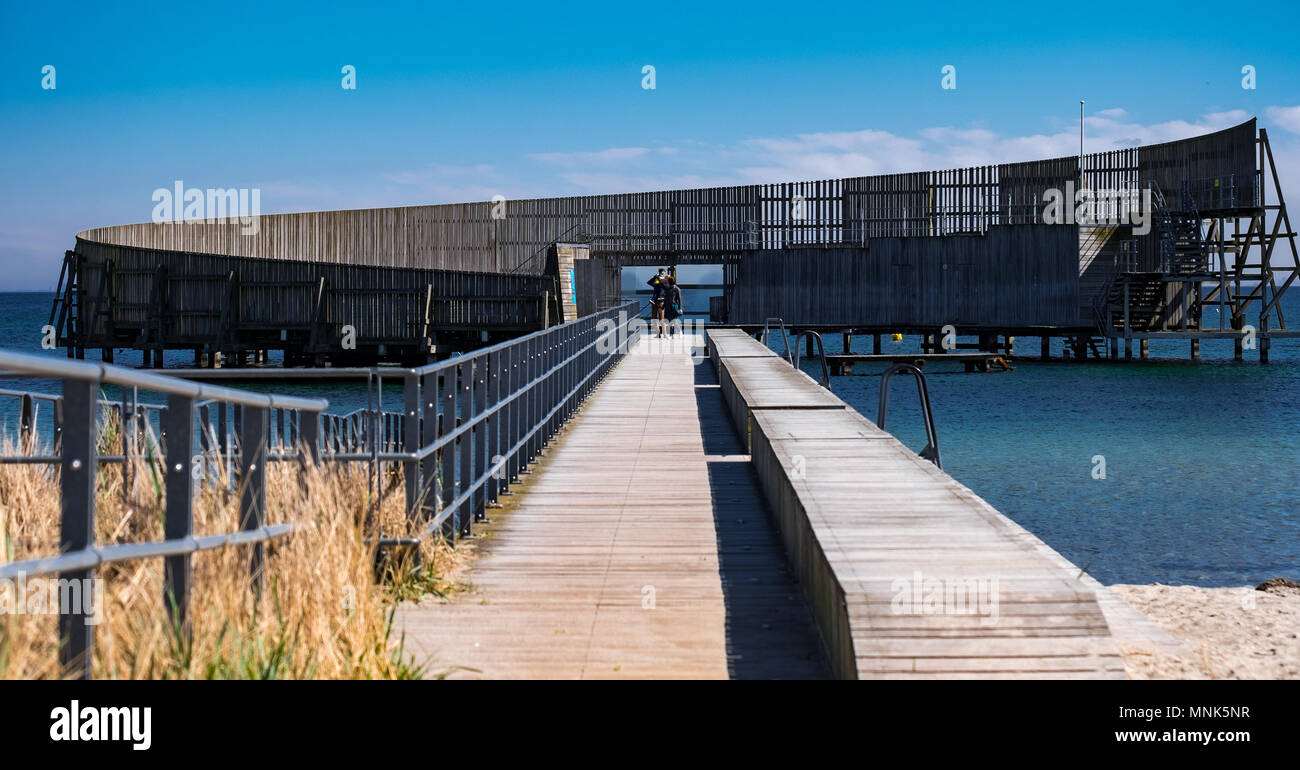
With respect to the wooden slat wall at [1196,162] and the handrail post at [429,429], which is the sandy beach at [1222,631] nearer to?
the handrail post at [429,429]

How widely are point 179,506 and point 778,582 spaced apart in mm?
3799

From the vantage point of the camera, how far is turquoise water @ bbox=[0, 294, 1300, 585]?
16266mm

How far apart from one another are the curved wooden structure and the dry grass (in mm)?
35232

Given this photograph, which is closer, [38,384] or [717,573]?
[717,573]

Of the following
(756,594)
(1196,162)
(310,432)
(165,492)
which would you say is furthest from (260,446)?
(1196,162)

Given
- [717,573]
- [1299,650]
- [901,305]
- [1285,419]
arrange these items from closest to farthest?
[717,573]
[1299,650]
[1285,419]
[901,305]

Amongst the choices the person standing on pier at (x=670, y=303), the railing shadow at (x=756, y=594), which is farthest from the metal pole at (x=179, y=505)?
the person standing on pier at (x=670, y=303)

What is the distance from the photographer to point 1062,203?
161 ft

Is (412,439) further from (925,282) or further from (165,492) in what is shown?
(925,282)
